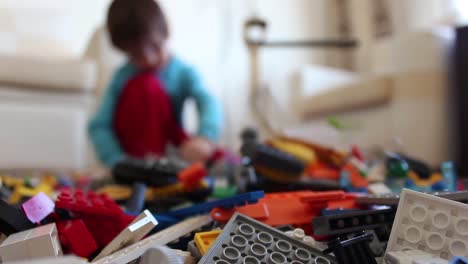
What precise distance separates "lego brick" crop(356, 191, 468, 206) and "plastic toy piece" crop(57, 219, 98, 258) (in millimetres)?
269

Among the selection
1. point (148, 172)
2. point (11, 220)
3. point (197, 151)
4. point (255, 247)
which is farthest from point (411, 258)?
point (197, 151)

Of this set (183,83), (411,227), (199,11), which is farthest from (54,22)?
(411,227)

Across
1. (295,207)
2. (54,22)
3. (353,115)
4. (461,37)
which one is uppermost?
(54,22)

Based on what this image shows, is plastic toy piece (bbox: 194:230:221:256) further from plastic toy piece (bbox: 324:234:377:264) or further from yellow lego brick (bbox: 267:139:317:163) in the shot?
yellow lego brick (bbox: 267:139:317:163)

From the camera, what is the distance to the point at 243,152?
0.61m

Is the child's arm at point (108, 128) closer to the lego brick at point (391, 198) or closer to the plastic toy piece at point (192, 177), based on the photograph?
the plastic toy piece at point (192, 177)

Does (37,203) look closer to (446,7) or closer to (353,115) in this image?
(353,115)

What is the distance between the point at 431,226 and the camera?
12.0 inches

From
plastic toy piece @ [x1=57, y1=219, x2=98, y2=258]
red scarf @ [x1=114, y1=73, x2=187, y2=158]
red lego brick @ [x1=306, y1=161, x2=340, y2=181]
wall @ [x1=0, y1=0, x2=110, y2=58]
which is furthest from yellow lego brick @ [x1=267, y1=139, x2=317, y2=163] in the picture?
wall @ [x1=0, y1=0, x2=110, y2=58]

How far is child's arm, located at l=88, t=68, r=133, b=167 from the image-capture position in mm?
1137

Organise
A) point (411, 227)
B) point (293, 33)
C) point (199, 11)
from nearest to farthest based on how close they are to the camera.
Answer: point (411, 227) < point (199, 11) < point (293, 33)

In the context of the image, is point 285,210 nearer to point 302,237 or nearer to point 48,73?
point 302,237

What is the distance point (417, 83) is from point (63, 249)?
1086 millimetres

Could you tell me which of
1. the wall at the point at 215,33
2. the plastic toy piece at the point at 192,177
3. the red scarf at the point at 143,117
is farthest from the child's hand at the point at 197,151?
the wall at the point at 215,33
